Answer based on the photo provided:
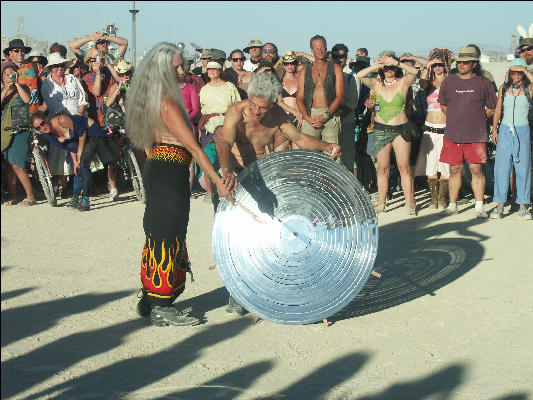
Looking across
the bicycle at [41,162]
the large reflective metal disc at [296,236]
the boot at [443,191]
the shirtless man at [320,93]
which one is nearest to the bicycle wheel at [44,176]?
the bicycle at [41,162]

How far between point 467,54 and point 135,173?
4.66 metres

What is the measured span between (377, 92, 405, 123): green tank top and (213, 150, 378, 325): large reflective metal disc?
15.3ft

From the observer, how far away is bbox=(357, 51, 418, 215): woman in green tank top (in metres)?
10.4

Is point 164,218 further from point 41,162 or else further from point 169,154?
point 41,162

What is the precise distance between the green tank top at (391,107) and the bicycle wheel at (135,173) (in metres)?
3.36

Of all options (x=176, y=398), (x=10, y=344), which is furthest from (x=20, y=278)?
(x=176, y=398)

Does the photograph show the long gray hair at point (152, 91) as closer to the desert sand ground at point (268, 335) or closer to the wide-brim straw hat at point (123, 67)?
the desert sand ground at point (268, 335)

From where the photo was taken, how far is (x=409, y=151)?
10586 millimetres

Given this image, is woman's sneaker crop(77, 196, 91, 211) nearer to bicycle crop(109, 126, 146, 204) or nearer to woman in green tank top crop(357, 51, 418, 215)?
bicycle crop(109, 126, 146, 204)

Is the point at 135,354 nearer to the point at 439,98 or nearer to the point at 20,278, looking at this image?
the point at 20,278

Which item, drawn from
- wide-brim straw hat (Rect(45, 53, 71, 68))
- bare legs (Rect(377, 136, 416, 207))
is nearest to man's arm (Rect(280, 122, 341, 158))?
bare legs (Rect(377, 136, 416, 207))

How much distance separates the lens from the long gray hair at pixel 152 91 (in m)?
5.66

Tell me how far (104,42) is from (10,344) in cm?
775

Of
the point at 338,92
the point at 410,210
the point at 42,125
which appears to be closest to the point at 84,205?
the point at 42,125
